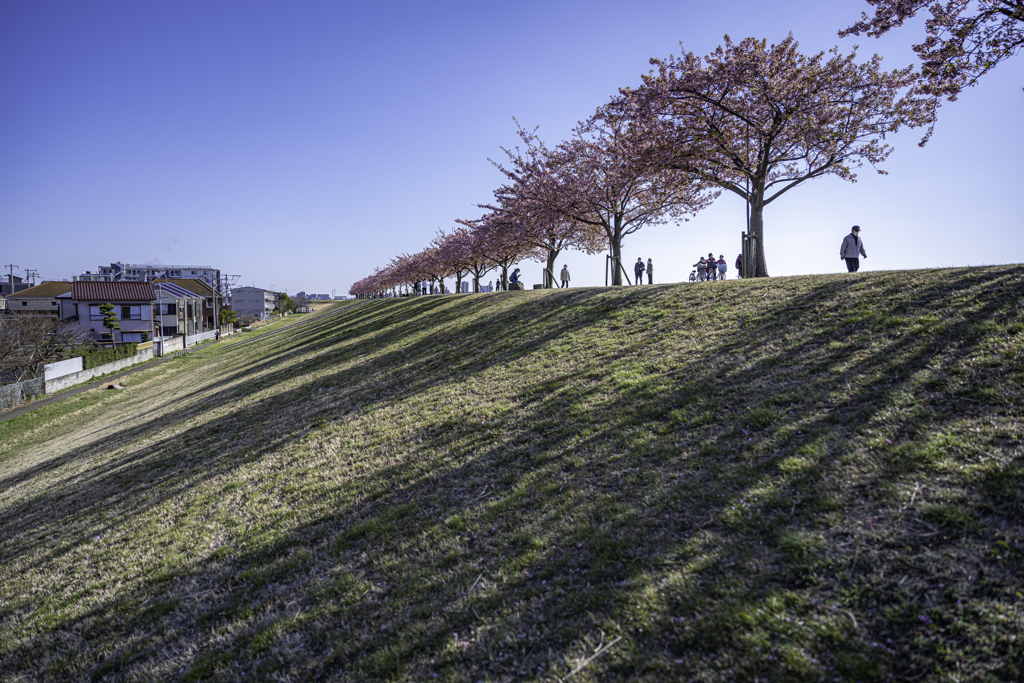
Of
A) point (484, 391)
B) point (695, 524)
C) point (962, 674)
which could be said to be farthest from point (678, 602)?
point (484, 391)

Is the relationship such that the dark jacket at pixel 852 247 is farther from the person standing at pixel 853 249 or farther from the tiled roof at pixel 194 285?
the tiled roof at pixel 194 285

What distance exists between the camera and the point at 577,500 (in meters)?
5.48

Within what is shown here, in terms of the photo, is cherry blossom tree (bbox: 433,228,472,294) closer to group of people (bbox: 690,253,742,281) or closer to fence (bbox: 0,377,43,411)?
group of people (bbox: 690,253,742,281)

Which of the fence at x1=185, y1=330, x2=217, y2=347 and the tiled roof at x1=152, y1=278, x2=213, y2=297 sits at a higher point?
the tiled roof at x1=152, y1=278, x2=213, y2=297

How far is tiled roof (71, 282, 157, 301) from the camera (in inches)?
2547

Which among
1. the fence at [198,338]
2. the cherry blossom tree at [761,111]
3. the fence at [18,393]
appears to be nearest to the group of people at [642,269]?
the cherry blossom tree at [761,111]

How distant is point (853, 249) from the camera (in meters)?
17.0

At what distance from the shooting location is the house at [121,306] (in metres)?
64.5

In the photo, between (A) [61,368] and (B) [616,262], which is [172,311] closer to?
(A) [61,368]

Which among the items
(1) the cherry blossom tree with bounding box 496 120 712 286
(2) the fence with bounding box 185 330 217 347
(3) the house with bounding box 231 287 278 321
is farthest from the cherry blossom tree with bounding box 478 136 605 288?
(3) the house with bounding box 231 287 278 321

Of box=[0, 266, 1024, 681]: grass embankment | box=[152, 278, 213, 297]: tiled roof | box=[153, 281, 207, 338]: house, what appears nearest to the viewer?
box=[0, 266, 1024, 681]: grass embankment

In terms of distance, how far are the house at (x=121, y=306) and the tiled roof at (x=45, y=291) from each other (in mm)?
12845

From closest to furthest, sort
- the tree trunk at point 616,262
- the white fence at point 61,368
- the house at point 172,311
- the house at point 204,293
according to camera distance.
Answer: the tree trunk at point 616,262, the white fence at point 61,368, the house at point 172,311, the house at point 204,293

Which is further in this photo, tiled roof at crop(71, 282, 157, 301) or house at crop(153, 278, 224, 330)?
house at crop(153, 278, 224, 330)
